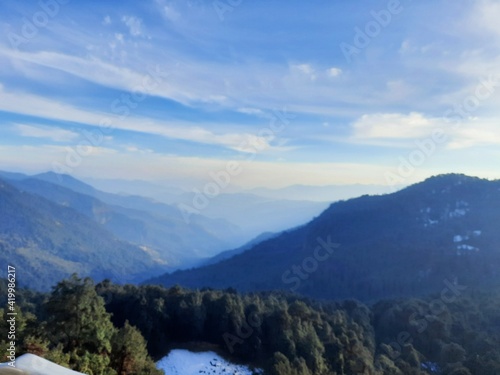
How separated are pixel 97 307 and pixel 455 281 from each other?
146442mm

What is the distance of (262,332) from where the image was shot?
181 feet

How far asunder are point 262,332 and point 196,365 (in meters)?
11.0

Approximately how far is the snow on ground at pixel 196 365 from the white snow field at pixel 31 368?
44.3 metres

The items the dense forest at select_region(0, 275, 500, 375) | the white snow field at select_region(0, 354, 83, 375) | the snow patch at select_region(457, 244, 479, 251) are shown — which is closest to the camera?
the white snow field at select_region(0, 354, 83, 375)

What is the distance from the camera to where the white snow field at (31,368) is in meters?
4.94

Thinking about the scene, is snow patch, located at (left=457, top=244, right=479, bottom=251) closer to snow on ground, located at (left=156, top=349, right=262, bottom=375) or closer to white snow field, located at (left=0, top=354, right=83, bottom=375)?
snow on ground, located at (left=156, top=349, right=262, bottom=375)

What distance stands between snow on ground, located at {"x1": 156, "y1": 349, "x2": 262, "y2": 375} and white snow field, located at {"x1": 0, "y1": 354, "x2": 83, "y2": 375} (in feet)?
145

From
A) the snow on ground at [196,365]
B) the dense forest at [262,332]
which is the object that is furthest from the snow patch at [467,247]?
the snow on ground at [196,365]

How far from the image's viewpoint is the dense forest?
85.3 ft

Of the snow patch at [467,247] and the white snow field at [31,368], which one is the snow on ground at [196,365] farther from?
the snow patch at [467,247]

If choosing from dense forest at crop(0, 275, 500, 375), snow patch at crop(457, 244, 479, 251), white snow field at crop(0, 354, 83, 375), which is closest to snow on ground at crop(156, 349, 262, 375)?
dense forest at crop(0, 275, 500, 375)

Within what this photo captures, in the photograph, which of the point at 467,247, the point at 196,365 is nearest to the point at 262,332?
the point at 196,365

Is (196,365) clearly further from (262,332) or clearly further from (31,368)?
(31,368)

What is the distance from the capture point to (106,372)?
23156 millimetres
